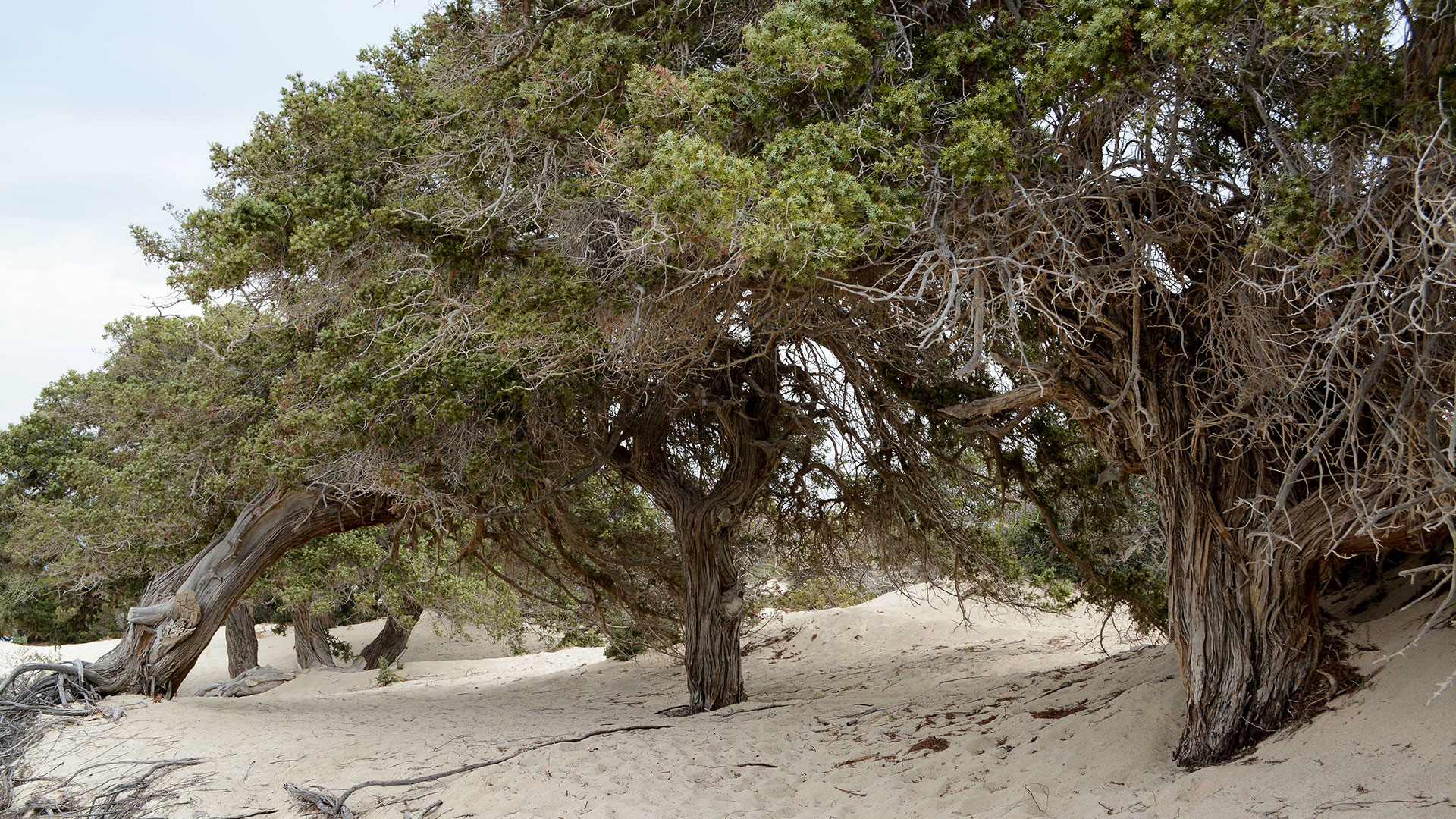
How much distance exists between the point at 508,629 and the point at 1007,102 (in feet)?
41.2

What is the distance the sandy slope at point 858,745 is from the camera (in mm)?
4109

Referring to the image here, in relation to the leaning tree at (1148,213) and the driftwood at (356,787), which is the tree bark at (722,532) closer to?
the driftwood at (356,787)

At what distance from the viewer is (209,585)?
9.59 m

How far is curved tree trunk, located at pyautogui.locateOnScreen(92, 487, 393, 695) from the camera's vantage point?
936cm

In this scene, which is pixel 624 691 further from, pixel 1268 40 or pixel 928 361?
pixel 1268 40

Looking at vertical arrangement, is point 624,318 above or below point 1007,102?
below

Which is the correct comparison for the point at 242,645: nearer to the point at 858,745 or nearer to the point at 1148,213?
the point at 858,745

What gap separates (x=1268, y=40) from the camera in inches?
172

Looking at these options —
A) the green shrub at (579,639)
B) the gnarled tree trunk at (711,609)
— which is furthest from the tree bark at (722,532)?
the green shrub at (579,639)

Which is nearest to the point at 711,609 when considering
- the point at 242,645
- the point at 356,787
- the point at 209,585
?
the point at 356,787

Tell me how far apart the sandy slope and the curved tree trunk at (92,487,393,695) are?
46cm

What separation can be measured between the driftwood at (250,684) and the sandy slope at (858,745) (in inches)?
110

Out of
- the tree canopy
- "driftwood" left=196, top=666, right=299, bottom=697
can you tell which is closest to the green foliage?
"driftwood" left=196, top=666, right=299, bottom=697

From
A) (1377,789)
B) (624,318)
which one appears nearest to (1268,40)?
(1377,789)
